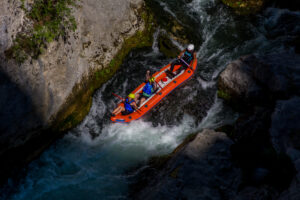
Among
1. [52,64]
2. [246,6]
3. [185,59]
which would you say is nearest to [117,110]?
[52,64]

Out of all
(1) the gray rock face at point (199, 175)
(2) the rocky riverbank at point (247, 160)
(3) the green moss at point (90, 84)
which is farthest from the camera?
A: (3) the green moss at point (90, 84)

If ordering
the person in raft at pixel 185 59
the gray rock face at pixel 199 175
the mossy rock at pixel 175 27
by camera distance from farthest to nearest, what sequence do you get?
1. the mossy rock at pixel 175 27
2. the person in raft at pixel 185 59
3. the gray rock face at pixel 199 175

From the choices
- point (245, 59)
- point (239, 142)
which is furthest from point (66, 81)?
point (245, 59)

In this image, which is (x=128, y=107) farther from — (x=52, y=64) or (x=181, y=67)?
(x=181, y=67)

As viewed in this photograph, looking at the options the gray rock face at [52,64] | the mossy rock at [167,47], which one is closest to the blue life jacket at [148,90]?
the gray rock face at [52,64]

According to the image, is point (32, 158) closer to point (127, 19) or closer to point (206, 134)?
point (206, 134)

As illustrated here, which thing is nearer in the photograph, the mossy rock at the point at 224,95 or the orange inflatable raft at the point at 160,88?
the orange inflatable raft at the point at 160,88

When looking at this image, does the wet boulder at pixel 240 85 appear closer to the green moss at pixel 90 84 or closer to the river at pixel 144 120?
the river at pixel 144 120
